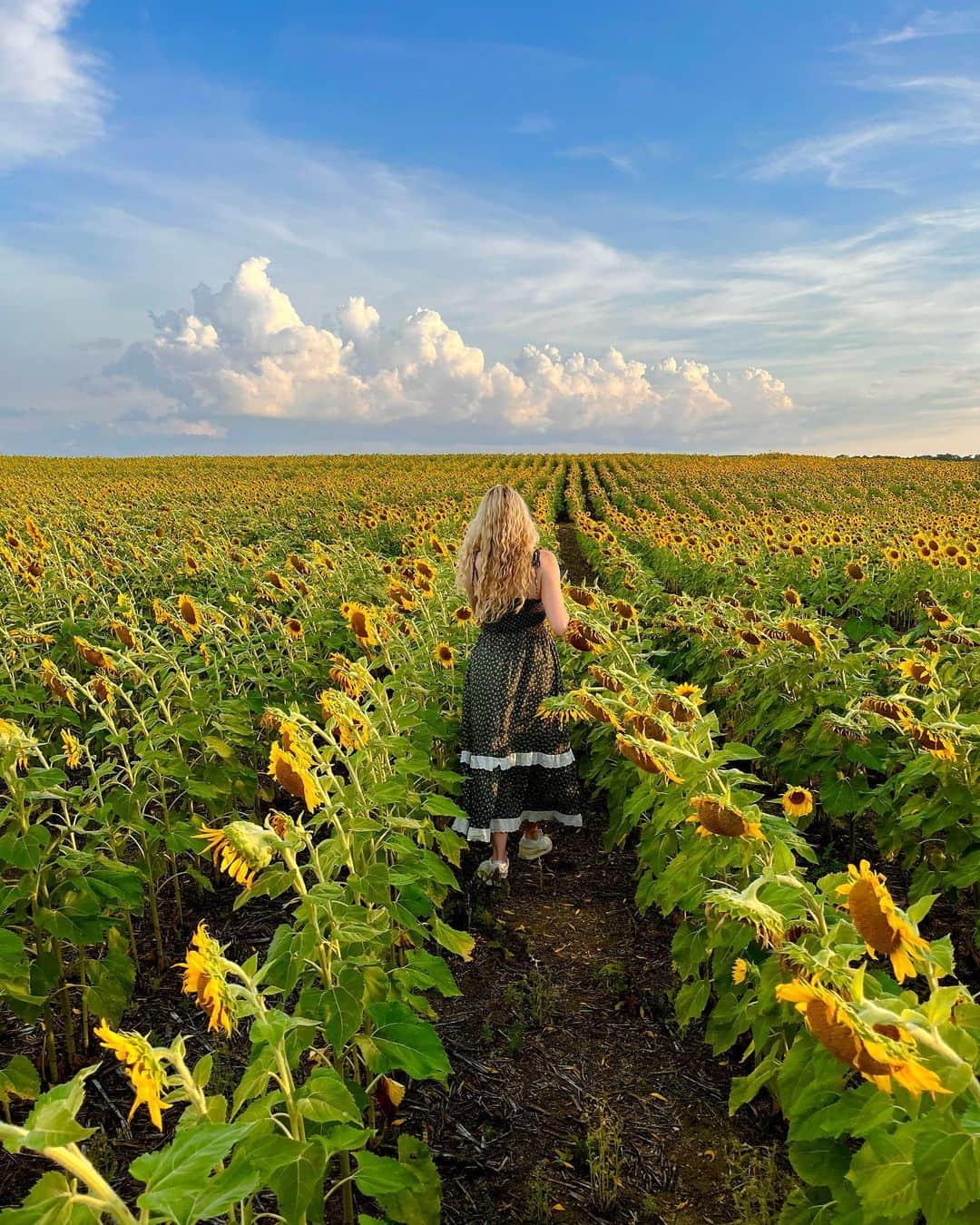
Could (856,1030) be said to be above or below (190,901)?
above

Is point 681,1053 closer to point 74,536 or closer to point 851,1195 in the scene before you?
point 851,1195

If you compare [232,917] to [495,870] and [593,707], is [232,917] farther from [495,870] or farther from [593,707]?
[593,707]

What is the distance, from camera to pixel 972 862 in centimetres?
346

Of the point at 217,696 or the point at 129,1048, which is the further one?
the point at 217,696

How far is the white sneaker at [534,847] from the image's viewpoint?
17.3 ft

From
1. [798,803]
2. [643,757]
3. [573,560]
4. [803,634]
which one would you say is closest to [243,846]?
[643,757]

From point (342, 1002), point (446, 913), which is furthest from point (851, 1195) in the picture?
point (446, 913)

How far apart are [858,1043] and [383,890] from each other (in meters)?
1.62

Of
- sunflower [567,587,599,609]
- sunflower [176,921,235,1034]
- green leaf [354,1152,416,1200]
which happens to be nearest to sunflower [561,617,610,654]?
sunflower [567,587,599,609]

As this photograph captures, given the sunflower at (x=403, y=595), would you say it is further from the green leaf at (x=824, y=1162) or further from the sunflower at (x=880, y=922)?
the sunflower at (x=880, y=922)

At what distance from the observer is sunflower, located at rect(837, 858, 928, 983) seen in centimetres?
161

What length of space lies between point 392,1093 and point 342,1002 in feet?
2.42

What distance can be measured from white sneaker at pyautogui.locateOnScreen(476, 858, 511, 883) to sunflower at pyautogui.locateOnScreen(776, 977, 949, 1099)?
144 inches

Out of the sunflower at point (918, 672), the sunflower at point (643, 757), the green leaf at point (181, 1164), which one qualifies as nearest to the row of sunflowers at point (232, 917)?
the green leaf at point (181, 1164)
